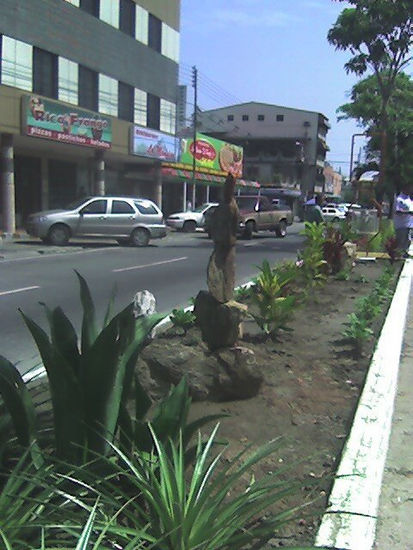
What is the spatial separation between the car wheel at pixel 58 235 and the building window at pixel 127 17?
13411 millimetres

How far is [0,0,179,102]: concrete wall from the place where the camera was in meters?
23.0

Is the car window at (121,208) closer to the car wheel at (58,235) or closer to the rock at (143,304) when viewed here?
the car wheel at (58,235)

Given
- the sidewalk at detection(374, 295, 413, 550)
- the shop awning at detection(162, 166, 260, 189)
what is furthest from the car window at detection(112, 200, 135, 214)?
the sidewalk at detection(374, 295, 413, 550)

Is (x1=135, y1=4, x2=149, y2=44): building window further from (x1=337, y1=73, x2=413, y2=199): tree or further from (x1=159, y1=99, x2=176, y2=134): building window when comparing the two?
(x1=337, y1=73, x2=413, y2=199): tree

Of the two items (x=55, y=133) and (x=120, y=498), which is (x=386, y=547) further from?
(x=55, y=133)

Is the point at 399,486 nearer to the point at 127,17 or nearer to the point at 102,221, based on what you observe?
the point at 102,221

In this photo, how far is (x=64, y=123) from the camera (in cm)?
2455

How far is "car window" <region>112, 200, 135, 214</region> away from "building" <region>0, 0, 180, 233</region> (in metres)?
4.15

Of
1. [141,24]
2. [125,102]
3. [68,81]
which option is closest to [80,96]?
[68,81]

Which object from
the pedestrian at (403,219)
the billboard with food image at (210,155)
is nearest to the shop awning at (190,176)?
the billboard with food image at (210,155)

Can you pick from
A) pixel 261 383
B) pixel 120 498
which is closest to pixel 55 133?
pixel 261 383

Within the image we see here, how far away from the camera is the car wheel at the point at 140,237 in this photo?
2209cm

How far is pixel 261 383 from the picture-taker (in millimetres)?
4668

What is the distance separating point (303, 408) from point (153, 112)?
99.4 feet
